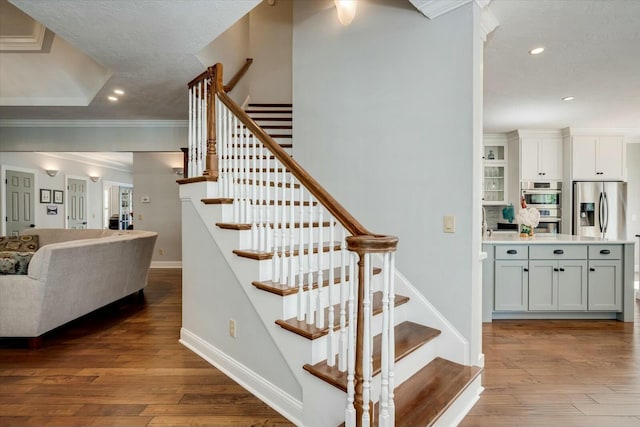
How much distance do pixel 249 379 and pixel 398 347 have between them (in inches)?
41.0

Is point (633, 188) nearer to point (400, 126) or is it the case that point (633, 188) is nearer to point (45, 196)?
point (400, 126)

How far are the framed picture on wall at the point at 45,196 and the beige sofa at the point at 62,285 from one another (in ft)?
17.1

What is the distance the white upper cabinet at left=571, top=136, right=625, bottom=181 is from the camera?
5.80 m

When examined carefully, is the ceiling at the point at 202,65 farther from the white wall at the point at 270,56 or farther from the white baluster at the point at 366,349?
the white baluster at the point at 366,349

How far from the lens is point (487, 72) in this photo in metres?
3.55

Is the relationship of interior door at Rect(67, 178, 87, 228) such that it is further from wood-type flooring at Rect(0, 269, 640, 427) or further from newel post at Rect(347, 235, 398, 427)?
newel post at Rect(347, 235, 398, 427)

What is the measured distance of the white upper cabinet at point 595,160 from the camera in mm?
5805

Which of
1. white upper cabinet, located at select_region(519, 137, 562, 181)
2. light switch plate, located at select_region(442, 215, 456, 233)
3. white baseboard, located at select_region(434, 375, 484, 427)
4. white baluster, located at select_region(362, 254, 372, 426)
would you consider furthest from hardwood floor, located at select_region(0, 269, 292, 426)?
white upper cabinet, located at select_region(519, 137, 562, 181)

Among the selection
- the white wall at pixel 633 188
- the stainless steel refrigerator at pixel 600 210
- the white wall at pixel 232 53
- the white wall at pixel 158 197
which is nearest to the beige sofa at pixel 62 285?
the white wall at pixel 232 53

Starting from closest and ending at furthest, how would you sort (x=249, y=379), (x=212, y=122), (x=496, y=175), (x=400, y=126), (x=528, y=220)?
(x=249, y=379) → (x=400, y=126) → (x=212, y=122) → (x=528, y=220) → (x=496, y=175)

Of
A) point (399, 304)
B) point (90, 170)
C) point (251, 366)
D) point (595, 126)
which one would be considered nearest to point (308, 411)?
point (251, 366)

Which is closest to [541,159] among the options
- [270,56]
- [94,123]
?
[270,56]

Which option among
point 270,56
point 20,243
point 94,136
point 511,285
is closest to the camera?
point 511,285

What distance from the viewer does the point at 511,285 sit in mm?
3549
